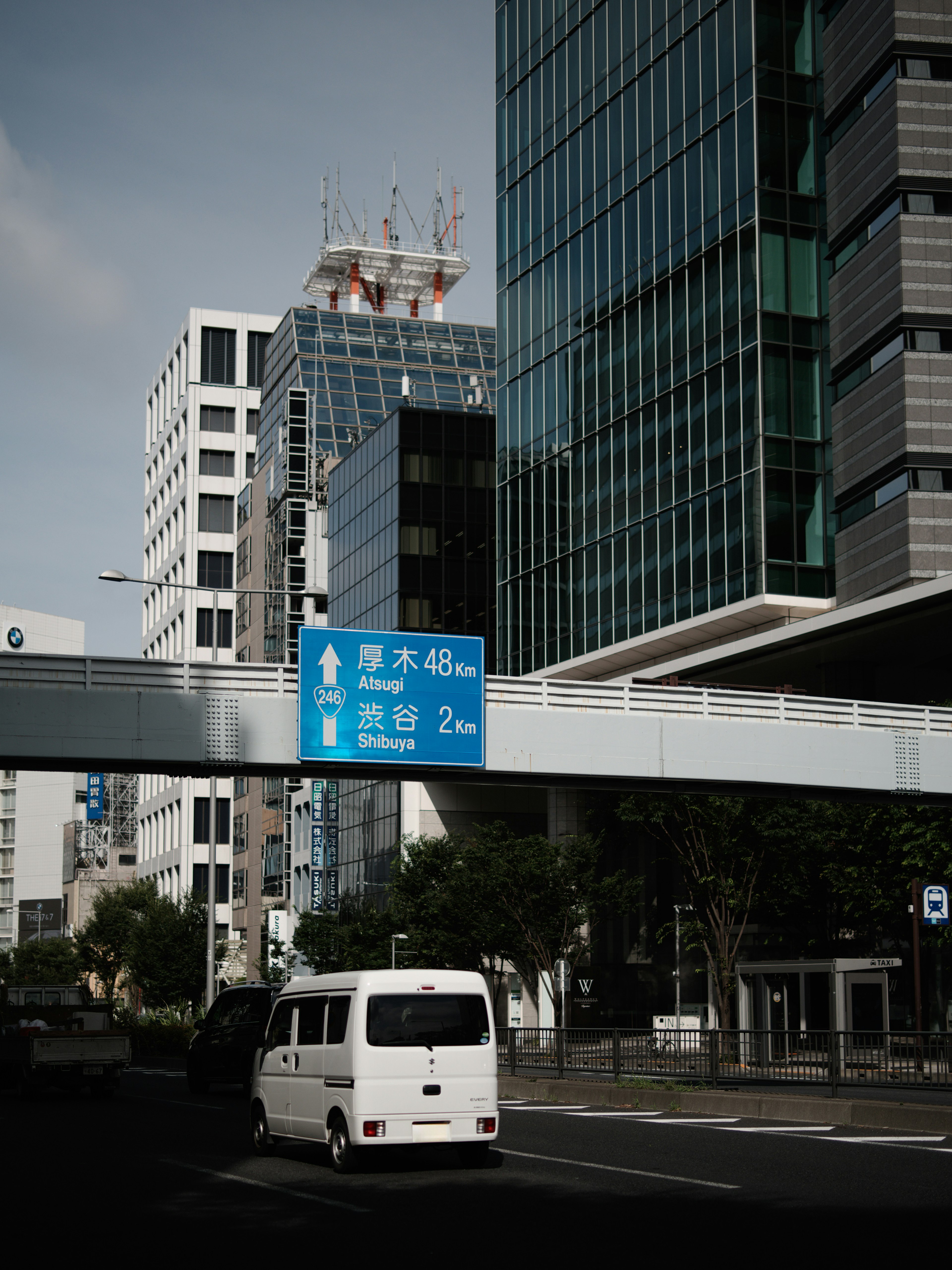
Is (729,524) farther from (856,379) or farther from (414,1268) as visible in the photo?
(414,1268)

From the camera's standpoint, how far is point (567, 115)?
2436 inches

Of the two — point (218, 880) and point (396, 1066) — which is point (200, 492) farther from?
point (396, 1066)

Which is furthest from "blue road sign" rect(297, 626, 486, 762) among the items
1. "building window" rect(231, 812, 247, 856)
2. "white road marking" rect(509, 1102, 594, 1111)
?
"building window" rect(231, 812, 247, 856)

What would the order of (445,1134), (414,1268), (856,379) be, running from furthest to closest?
1. (856,379)
2. (445,1134)
3. (414,1268)

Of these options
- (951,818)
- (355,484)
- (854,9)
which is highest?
(854,9)

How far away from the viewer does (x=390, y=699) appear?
2830 centimetres

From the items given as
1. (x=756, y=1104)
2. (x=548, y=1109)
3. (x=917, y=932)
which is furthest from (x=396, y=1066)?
(x=917, y=932)

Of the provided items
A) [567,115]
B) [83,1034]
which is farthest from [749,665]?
[83,1034]

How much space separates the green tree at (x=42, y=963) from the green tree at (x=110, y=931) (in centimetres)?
→ 1600

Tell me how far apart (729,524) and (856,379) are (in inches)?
231

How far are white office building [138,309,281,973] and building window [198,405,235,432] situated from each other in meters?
0.06

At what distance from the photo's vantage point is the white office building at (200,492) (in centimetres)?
11950

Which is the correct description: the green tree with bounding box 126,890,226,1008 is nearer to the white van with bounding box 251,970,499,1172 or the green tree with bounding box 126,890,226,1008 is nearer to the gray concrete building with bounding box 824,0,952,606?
the gray concrete building with bounding box 824,0,952,606

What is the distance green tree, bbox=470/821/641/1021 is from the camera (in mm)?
50781
